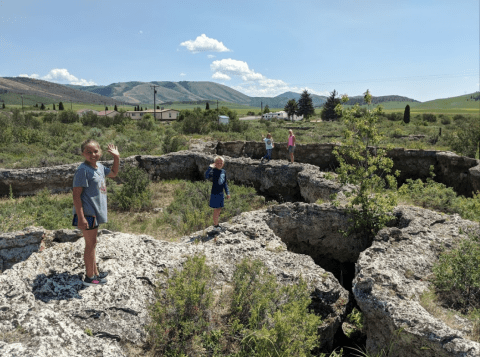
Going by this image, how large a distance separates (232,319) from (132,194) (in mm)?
8305

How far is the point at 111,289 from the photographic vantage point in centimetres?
439

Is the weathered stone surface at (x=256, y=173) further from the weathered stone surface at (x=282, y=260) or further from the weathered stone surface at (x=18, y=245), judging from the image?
the weathered stone surface at (x=18, y=245)

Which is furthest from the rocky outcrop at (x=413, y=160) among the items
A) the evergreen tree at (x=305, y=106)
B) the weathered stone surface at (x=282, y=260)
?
the evergreen tree at (x=305, y=106)

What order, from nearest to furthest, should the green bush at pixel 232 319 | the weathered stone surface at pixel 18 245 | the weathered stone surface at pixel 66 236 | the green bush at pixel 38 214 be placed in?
the green bush at pixel 232 319 → the weathered stone surface at pixel 18 245 → the weathered stone surface at pixel 66 236 → the green bush at pixel 38 214

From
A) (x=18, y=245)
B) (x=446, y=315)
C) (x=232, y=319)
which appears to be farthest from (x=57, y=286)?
(x=446, y=315)

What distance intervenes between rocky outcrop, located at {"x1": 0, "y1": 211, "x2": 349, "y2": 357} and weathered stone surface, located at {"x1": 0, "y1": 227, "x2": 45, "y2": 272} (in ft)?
2.91

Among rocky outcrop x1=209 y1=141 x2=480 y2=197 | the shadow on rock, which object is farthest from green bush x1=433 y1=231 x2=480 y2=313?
rocky outcrop x1=209 y1=141 x2=480 y2=197

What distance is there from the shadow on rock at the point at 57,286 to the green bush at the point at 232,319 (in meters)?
Result: 1.14

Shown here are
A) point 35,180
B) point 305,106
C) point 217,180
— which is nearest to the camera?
point 217,180

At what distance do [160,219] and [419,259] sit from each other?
7172mm

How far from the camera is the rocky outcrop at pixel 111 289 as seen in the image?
3.56 m

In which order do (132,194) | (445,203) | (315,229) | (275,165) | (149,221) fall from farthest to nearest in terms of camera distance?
(275,165) < (132,194) < (149,221) < (445,203) < (315,229)

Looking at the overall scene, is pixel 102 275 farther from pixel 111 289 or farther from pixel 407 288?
pixel 407 288

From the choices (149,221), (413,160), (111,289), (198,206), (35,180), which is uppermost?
(413,160)
